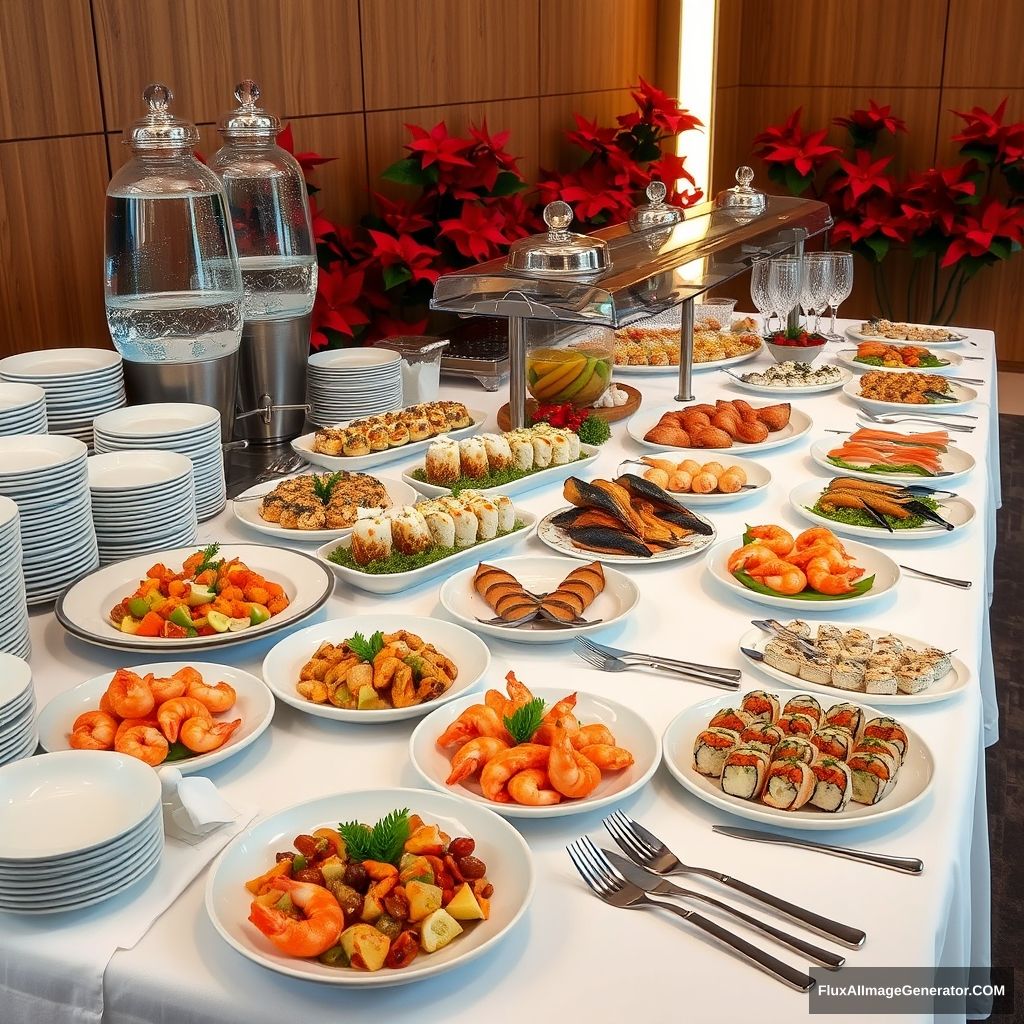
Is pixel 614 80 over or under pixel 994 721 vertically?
over

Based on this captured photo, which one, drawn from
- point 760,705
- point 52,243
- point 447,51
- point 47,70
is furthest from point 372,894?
point 447,51

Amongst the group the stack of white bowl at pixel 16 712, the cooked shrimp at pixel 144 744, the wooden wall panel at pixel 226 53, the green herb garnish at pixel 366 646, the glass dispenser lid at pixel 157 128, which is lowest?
the cooked shrimp at pixel 144 744

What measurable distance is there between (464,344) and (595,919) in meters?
2.22

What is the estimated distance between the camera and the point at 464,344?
3074 millimetres

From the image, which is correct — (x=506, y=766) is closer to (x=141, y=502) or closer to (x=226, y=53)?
(x=141, y=502)

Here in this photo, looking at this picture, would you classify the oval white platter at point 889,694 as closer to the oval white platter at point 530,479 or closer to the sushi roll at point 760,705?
the sushi roll at point 760,705

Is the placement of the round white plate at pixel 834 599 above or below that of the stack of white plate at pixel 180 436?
below

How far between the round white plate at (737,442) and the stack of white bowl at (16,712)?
145 cm

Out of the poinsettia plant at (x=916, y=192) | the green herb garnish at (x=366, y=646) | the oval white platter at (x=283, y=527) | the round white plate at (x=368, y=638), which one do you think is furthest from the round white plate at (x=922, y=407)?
the poinsettia plant at (x=916, y=192)

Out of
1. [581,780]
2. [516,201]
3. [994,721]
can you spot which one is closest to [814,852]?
[581,780]

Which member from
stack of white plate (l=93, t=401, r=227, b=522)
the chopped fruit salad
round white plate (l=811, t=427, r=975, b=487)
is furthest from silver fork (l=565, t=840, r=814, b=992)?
round white plate (l=811, t=427, r=975, b=487)

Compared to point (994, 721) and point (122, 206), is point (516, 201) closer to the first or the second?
point (122, 206)

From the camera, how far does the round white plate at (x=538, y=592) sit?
4.99 ft

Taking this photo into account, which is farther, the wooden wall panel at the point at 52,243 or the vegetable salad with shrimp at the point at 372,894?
the wooden wall panel at the point at 52,243
